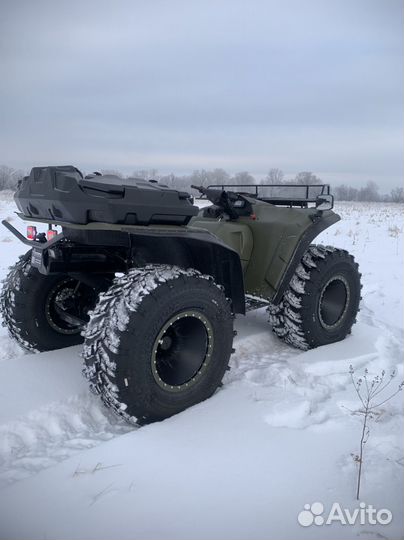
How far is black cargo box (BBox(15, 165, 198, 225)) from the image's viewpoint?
8.20 ft

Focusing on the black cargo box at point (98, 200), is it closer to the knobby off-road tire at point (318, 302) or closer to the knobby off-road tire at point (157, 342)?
the knobby off-road tire at point (157, 342)

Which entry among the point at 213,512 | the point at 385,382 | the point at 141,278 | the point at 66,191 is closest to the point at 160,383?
the point at 141,278

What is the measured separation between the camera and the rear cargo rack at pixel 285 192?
447cm

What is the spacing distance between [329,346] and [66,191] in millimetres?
2832

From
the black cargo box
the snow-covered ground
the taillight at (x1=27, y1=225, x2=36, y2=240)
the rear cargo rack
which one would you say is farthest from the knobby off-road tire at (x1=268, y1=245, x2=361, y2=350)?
the taillight at (x1=27, y1=225, x2=36, y2=240)

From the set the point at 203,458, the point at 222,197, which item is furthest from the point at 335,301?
the point at 203,458

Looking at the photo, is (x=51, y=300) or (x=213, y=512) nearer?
(x=213, y=512)

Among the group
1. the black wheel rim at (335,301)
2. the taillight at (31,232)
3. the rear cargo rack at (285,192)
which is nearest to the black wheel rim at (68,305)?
the taillight at (31,232)

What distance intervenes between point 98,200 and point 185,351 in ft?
4.07

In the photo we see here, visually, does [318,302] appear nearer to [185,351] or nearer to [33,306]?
[185,351]

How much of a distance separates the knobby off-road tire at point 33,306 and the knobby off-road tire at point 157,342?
1.14 m

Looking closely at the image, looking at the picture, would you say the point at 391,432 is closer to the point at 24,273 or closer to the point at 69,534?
the point at 69,534

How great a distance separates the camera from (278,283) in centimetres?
388

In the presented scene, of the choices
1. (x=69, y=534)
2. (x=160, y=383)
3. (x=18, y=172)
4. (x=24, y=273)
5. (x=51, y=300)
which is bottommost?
(x=69, y=534)
